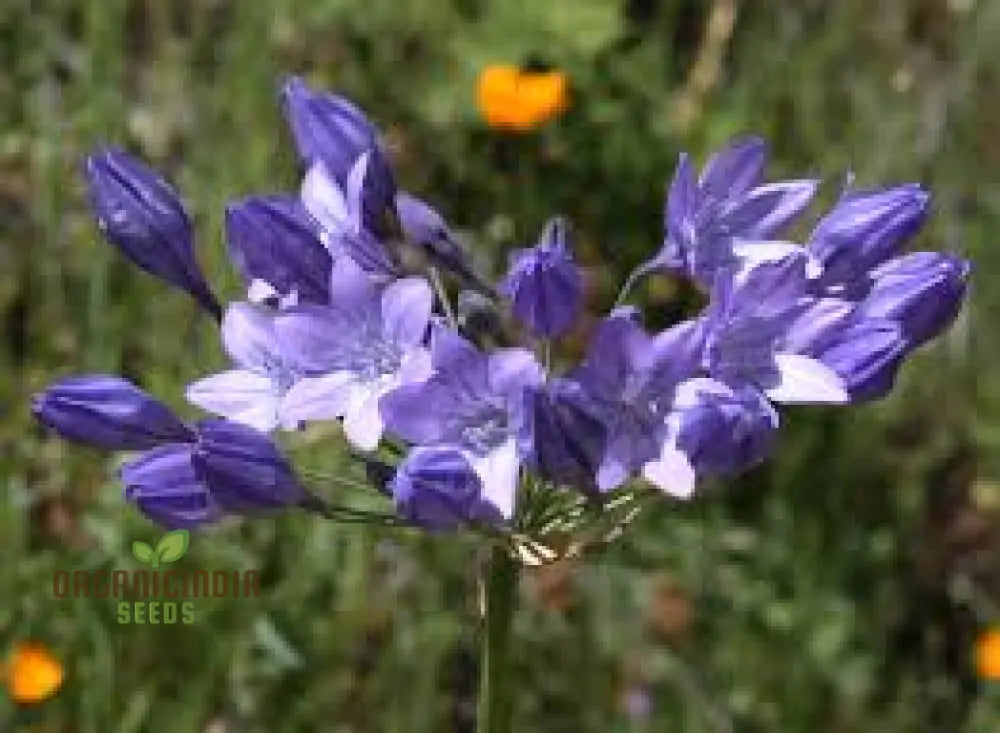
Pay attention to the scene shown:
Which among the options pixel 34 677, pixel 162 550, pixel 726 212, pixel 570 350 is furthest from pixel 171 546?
pixel 726 212

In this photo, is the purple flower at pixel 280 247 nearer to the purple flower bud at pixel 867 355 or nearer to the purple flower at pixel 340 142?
the purple flower at pixel 340 142

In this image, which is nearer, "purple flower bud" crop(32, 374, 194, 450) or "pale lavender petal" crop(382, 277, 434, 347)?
"pale lavender petal" crop(382, 277, 434, 347)

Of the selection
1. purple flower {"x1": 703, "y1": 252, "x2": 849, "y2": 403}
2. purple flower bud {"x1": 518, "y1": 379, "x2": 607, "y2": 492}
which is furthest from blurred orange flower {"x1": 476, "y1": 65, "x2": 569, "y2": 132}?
purple flower bud {"x1": 518, "y1": 379, "x2": 607, "y2": 492}

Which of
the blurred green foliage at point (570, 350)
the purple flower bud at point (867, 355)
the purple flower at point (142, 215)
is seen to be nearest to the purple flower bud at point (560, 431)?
the purple flower bud at point (867, 355)

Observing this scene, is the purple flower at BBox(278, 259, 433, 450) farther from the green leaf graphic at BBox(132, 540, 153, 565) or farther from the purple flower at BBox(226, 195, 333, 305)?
the green leaf graphic at BBox(132, 540, 153, 565)

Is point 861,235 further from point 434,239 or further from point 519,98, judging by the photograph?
point 519,98
